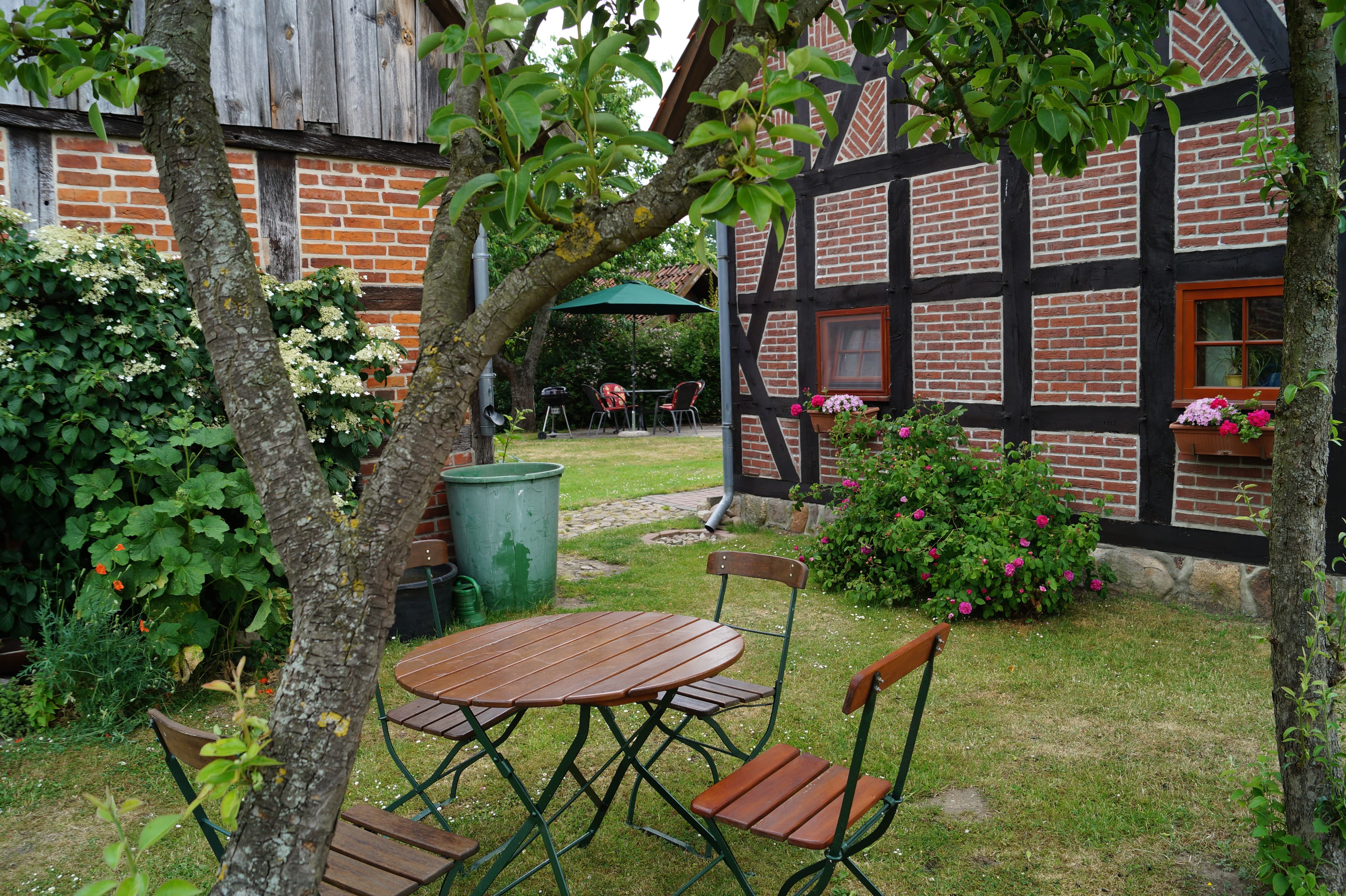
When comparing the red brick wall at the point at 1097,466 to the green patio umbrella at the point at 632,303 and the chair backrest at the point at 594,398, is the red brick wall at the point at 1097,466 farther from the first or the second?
the chair backrest at the point at 594,398

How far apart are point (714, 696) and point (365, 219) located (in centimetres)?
385

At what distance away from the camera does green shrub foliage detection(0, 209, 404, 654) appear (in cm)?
418

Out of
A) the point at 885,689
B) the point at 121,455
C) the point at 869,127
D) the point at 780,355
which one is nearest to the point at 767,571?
the point at 885,689

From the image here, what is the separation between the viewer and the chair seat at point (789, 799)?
2.33 m

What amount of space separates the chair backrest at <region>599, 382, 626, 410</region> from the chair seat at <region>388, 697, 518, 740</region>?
13.9m

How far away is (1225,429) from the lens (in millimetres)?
5059

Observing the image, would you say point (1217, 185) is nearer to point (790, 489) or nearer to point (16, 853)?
point (790, 489)

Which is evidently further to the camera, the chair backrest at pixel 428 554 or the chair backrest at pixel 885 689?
the chair backrest at pixel 428 554

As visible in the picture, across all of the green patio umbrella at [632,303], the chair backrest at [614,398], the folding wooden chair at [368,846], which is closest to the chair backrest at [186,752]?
the folding wooden chair at [368,846]

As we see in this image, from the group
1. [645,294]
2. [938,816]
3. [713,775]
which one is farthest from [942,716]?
[645,294]

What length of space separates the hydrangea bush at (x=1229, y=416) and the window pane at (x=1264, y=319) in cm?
31

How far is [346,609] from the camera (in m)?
1.55

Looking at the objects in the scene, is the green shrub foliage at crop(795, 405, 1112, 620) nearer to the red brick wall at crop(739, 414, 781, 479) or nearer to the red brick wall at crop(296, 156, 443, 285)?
the red brick wall at crop(739, 414, 781, 479)

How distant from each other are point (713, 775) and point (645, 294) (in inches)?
498
